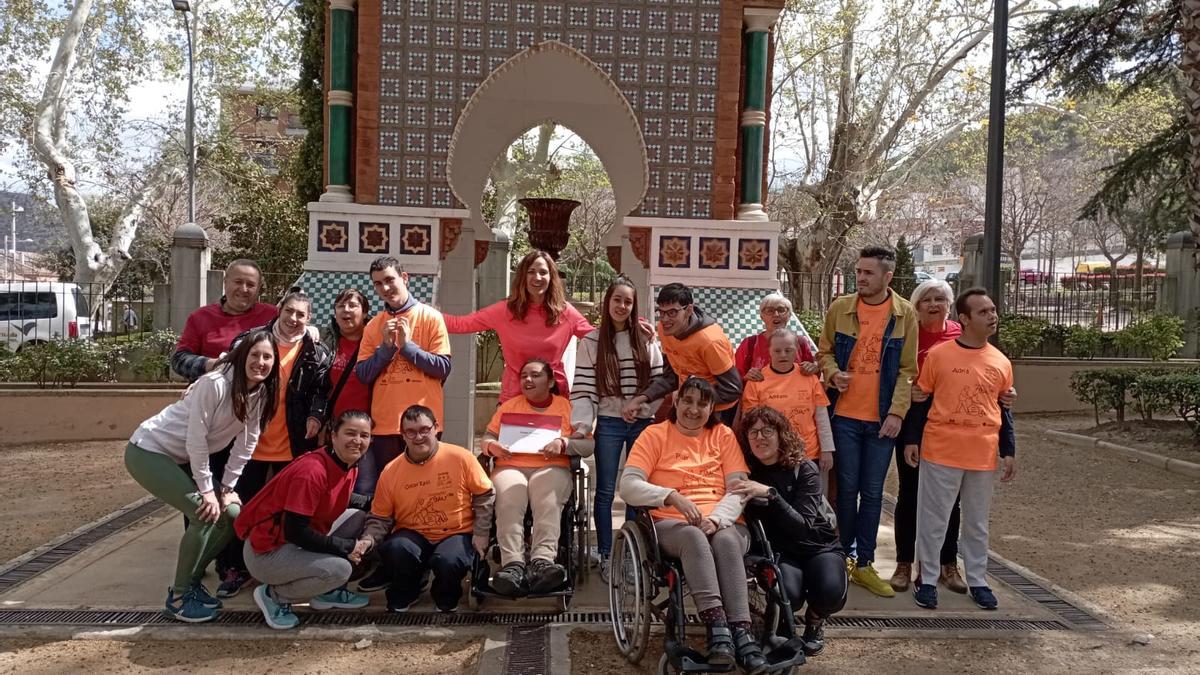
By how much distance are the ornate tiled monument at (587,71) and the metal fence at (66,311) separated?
6097 mm

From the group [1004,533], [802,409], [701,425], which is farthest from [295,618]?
[1004,533]

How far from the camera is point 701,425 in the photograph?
4.04 m

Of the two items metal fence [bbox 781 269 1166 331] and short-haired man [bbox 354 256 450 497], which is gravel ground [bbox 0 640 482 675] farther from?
metal fence [bbox 781 269 1166 331]

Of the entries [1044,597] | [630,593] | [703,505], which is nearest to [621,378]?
[703,505]

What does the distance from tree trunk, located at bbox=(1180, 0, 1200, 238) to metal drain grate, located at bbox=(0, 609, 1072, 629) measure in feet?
19.2

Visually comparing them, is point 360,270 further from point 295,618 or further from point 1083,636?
point 1083,636

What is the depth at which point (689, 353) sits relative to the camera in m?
4.66

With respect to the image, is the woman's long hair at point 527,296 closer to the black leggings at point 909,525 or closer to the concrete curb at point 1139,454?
the black leggings at point 909,525

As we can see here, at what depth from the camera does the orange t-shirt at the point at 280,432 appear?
4.49 meters

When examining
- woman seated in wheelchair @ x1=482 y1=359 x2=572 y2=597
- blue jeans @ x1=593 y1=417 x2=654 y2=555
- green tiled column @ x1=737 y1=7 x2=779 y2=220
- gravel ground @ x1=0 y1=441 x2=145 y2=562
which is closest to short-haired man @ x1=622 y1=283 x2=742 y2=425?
blue jeans @ x1=593 y1=417 x2=654 y2=555

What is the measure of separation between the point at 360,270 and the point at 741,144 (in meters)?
3.15

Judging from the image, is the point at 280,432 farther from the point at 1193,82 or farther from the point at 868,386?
the point at 1193,82

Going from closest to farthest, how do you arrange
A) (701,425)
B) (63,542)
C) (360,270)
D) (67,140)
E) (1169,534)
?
(701,425)
(63,542)
(1169,534)
(360,270)
(67,140)

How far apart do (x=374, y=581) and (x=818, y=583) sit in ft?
7.33
